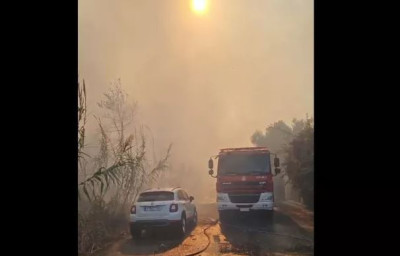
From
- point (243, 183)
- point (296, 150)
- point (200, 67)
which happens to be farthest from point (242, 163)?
point (200, 67)

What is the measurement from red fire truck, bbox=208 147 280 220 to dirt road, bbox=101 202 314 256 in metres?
0.08

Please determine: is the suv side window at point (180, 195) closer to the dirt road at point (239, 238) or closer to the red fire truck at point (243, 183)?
the dirt road at point (239, 238)

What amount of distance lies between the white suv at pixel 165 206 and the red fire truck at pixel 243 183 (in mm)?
247

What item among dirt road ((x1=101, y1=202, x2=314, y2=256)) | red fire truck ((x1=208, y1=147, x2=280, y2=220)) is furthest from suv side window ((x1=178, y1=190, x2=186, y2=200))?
red fire truck ((x1=208, y1=147, x2=280, y2=220))

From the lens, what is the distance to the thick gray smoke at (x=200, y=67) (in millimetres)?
3197

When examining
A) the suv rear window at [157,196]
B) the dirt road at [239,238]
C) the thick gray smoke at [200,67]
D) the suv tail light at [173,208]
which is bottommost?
the dirt road at [239,238]

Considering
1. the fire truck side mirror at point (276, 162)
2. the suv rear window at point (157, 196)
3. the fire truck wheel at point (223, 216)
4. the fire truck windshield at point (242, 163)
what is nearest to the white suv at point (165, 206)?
the suv rear window at point (157, 196)

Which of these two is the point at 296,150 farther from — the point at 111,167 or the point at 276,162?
the point at 111,167

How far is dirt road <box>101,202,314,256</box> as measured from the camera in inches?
123

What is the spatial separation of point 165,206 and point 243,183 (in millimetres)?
631

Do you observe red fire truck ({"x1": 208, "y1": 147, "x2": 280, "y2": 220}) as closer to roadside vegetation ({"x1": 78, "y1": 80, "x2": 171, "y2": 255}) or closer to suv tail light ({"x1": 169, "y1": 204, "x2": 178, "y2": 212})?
suv tail light ({"x1": 169, "y1": 204, "x2": 178, "y2": 212})
